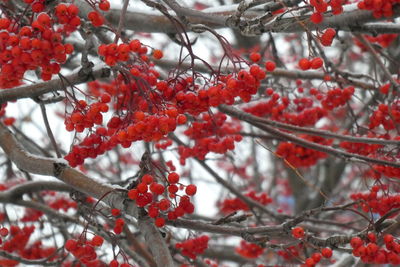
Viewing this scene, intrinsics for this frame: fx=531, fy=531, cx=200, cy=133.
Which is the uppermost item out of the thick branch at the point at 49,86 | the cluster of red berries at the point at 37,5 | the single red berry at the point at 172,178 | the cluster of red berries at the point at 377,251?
the thick branch at the point at 49,86

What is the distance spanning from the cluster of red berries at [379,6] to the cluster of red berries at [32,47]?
1655 mm

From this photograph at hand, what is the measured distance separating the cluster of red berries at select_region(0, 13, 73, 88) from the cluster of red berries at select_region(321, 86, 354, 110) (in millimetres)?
2290

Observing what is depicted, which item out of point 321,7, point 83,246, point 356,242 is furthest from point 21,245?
point 321,7

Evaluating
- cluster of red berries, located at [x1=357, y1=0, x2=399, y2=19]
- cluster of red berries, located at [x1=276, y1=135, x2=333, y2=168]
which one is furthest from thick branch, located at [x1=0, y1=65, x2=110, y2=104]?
cluster of red berries, located at [x1=276, y1=135, x2=333, y2=168]

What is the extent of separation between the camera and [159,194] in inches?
97.1

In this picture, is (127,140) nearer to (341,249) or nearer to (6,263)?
(341,249)

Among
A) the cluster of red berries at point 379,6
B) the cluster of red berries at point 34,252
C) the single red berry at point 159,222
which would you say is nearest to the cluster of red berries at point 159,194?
the single red berry at point 159,222

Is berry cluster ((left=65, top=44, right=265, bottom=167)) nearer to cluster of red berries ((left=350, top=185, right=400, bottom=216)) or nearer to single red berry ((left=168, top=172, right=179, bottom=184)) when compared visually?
single red berry ((left=168, top=172, right=179, bottom=184))

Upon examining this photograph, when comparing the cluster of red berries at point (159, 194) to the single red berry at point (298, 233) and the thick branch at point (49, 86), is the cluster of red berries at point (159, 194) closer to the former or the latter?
the single red berry at point (298, 233)

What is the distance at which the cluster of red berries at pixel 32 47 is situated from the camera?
78.0 inches

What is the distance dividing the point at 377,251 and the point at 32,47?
183cm

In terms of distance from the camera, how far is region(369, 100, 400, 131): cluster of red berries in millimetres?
3234

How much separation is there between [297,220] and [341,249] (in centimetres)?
29

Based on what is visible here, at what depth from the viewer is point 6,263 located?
3729 mm
